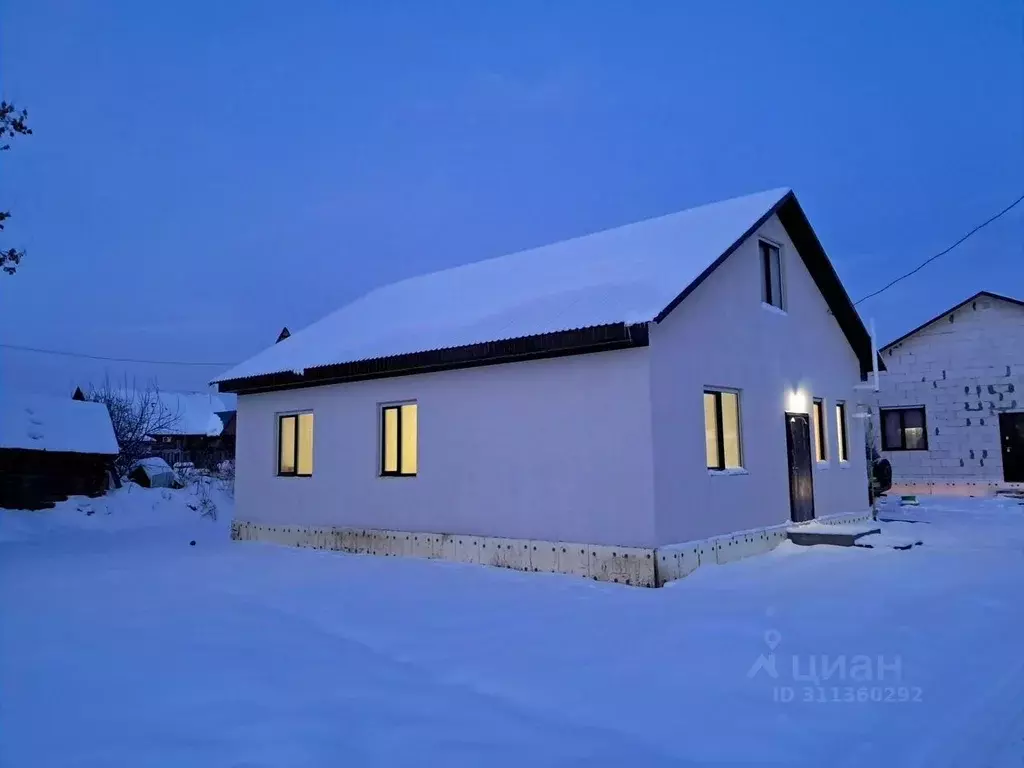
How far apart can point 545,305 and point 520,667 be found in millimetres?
5980

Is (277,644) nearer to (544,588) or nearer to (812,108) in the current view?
(544,588)

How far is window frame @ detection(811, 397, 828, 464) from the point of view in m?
13.2

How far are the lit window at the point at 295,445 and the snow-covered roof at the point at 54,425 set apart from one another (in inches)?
368

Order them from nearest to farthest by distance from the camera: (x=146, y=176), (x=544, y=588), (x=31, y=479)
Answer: (x=544, y=588), (x=31, y=479), (x=146, y=176)

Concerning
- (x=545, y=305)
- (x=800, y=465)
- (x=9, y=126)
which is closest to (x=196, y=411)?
(x=9, y=126)

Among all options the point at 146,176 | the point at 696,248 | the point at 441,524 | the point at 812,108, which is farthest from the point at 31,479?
the point at 812,108

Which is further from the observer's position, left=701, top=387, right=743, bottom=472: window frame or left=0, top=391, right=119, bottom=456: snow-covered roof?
left=0, top=391, right=119, bottom=456: snow-covered roof

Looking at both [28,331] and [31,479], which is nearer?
[31,479]

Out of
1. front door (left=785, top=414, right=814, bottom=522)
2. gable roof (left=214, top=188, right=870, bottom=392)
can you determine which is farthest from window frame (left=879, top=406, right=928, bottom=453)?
front door (left=785, top=414, right=814, bottom=522)

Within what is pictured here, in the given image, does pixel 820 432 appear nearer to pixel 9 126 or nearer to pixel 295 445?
pixel 295 445

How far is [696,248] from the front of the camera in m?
10.4

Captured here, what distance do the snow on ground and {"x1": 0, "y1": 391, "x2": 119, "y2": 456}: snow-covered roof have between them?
10890 millimetres

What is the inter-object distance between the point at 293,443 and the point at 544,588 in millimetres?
7149

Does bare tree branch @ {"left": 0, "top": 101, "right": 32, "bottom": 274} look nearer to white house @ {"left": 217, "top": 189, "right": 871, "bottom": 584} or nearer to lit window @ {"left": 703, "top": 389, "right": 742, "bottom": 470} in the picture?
white house @ {"left": 217, "top": 189, "right": 871, "bottom": 584}
